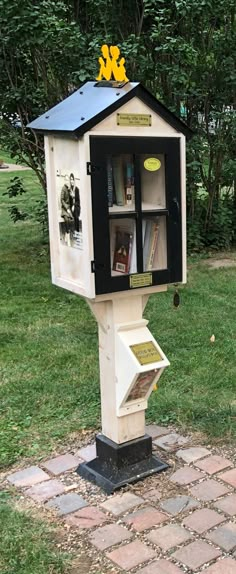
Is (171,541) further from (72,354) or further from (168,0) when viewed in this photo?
(168,0)

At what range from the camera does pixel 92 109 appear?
2.66 metres

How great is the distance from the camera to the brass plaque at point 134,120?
2.69m

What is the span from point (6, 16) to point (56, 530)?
16.0 ft

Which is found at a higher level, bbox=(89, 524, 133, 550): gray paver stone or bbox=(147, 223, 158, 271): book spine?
bbox=(147, 223, 158, 271): book spine

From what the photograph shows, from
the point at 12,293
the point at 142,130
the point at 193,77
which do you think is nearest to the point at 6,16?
the point at 193,77

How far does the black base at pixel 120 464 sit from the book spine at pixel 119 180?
1.10 m

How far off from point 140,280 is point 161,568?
1.14 m

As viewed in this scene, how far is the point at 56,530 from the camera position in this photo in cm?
264

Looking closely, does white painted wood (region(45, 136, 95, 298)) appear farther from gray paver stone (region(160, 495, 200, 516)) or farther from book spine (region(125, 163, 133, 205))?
gray paver stone (region(160, 495, 200, 516))

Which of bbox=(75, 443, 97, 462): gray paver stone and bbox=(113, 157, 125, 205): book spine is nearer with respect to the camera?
bbox=(113, 157, 125, 205): book spine

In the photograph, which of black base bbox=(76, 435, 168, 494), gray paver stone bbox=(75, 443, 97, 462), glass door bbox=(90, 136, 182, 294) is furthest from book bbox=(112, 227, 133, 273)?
gray paver stone bbox=(75, 443, 97, 462)

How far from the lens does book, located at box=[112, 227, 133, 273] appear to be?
285 cm

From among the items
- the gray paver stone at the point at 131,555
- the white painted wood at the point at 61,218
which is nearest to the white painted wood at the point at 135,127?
the white painted wood at the point at 61,218

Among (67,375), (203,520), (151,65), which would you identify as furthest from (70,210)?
(151,65)
